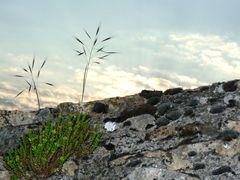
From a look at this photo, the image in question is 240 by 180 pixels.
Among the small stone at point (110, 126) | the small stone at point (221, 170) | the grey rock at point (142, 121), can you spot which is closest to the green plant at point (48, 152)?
the small stone at point (110, 126)

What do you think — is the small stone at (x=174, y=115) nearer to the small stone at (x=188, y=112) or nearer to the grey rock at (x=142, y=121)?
the small stone at (x=188, y=112)

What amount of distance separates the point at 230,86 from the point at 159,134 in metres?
2.09

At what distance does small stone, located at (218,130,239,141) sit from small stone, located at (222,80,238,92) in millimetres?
1670

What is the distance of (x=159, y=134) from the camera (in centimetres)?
796

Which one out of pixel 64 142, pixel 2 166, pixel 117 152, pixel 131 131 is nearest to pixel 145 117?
pixel 131 131

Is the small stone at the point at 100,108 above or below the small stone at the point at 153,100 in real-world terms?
below

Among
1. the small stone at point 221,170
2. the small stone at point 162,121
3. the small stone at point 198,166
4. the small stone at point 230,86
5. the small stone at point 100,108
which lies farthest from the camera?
the small stone at point 100,108

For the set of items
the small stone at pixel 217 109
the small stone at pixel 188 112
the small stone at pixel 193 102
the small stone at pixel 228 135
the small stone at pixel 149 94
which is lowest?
the small stone at pixel 228 135

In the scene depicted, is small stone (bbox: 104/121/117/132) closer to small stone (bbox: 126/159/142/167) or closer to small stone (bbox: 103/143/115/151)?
small stone (bbox: 103/143/115/151)

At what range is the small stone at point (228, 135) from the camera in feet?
24.1

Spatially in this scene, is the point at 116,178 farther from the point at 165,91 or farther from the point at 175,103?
the point at 165,91

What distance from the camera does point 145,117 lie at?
8617mm

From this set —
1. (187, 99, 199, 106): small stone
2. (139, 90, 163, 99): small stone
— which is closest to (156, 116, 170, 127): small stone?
(187, 99, 199, 106): small stone

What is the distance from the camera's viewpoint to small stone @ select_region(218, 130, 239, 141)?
7352mm
